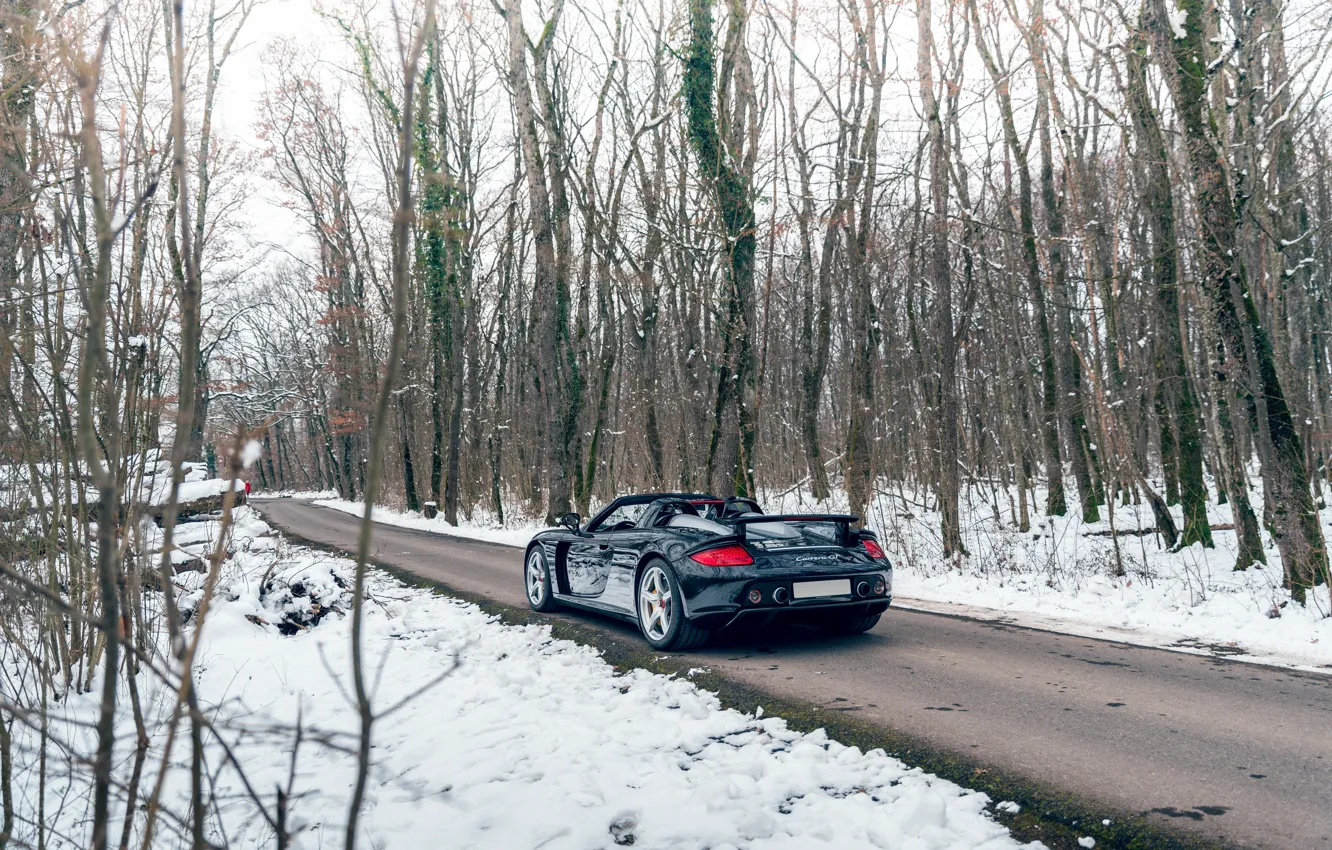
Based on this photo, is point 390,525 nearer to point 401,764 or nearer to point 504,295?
point 504,295

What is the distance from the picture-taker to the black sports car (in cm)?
634

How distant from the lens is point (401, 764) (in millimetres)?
4453

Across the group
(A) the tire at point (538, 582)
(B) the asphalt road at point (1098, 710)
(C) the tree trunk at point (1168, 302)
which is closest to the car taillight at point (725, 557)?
(B) the asphalt road at point (1098, 710)

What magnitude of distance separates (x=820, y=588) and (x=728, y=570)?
29.7 inches

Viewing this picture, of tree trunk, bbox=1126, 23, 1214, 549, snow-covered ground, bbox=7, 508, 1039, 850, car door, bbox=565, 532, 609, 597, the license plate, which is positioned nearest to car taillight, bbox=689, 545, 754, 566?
the license plate

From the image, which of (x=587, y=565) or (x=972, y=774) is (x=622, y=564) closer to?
(x=587, y=565)

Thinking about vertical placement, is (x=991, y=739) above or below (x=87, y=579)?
below

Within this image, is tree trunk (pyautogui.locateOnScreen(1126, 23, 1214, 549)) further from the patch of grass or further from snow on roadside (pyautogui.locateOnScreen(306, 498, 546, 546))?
snow on roadside (pyautogui.locateOnScreen(306, 498, 546, 546))

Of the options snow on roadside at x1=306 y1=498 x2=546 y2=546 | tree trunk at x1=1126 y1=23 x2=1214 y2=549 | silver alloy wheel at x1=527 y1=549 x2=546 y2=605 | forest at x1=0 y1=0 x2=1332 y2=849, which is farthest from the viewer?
snow on roadside at x1=306 y1=498 x2=546 y2=546

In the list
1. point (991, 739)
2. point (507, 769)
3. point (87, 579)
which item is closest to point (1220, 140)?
point (991, 739)

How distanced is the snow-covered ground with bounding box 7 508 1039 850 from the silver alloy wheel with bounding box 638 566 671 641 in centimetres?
54

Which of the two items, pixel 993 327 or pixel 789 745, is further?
pixel 993 327

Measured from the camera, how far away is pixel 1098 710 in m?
4.88

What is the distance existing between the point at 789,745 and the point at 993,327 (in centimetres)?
2418
